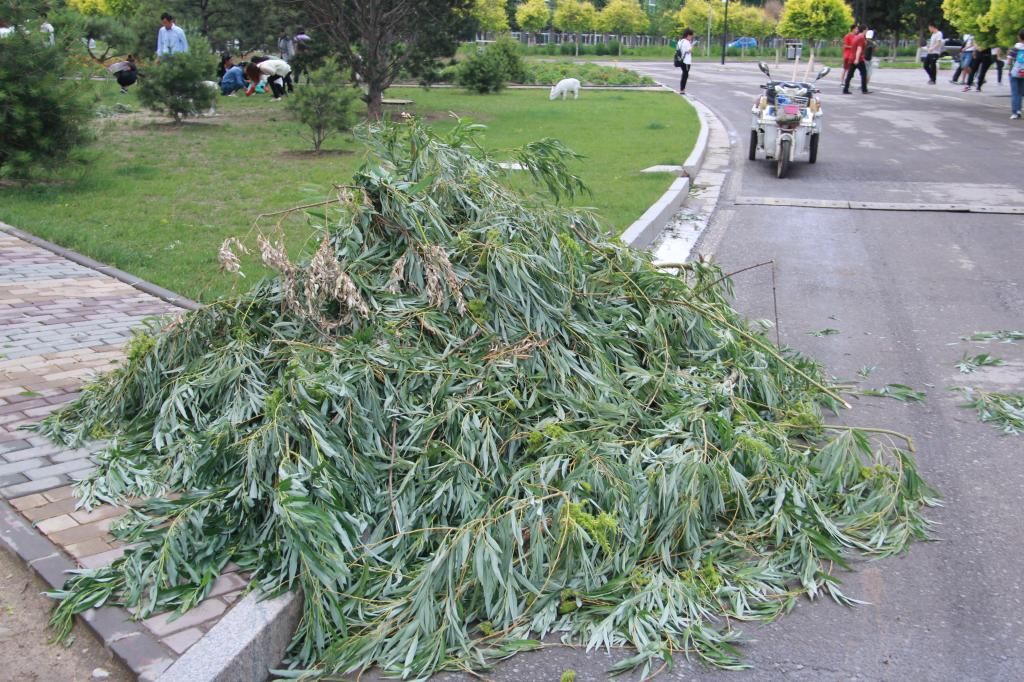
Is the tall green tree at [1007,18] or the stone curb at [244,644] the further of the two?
the tall green tree at [1007,18]

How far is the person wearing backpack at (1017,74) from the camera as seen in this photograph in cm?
2113

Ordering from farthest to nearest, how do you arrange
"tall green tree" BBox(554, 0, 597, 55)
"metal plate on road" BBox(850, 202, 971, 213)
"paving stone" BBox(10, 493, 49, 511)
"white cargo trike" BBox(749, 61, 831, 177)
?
"tall green tree" BBox(554, 0, 597, 55)
"white cargo trike" BBox(749, 61, 831, 177)
"metal plate on road" BBox(850, 202, 971, 213)
"paving stone" BBox(10, 493, 49, 511)

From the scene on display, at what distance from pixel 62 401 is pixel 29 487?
3.74 feet

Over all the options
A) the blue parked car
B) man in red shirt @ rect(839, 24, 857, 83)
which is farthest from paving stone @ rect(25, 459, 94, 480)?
the blue parked car

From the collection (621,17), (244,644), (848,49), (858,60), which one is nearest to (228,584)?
(244,644)

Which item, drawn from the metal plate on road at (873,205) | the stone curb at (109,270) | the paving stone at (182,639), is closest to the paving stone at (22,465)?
the paving stone at (182,639)

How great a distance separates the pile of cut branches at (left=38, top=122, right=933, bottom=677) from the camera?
3729 mm

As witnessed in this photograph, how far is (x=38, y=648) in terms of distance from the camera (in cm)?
353

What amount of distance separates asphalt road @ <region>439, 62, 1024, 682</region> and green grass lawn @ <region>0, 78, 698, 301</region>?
1.72 metres

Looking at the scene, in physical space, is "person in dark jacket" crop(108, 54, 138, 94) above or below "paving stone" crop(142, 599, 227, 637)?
above

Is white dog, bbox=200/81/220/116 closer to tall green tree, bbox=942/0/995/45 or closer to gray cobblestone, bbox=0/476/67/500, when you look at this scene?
gray cobblestone, bbox=0/476/67/500

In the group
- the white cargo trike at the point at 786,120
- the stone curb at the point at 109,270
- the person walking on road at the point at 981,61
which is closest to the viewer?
the stone curb at the point at 109,270

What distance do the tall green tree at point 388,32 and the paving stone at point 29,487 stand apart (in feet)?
52.1

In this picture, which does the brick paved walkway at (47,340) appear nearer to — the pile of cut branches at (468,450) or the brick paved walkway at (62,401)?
the brick paved walkway at (62,401)
